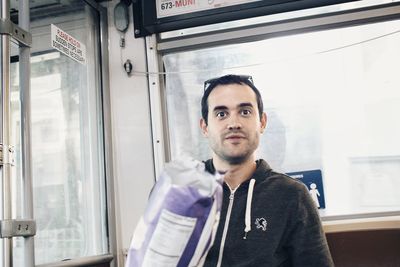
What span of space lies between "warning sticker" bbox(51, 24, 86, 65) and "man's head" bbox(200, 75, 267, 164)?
72cm

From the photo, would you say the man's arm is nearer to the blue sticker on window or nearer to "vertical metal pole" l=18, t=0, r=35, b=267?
the blue sticker on window

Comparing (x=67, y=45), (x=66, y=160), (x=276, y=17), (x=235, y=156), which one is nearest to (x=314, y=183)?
(x=235, y=156)

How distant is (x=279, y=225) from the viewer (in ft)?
4.83

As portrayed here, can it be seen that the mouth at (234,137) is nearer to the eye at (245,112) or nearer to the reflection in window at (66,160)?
the eye at (245,112)

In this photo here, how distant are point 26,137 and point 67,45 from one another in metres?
0.60

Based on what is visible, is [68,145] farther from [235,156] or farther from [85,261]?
[235,156]

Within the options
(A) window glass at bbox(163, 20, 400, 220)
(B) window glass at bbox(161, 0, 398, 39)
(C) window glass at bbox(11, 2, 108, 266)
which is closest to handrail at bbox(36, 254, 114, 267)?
(C) window glass at bbox(11, 2, 108, 266)

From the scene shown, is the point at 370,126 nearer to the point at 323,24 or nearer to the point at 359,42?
the point at 359,42

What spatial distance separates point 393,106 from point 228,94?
32.5 inches

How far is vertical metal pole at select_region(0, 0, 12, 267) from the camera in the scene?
1364 mm

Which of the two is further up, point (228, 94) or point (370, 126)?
point (228, 94)

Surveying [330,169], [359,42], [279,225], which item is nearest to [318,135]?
[330,169]

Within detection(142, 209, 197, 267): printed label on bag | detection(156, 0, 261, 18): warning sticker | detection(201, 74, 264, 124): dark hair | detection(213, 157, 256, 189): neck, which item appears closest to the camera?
detection(142, 209, 197, 267): printed label on bag

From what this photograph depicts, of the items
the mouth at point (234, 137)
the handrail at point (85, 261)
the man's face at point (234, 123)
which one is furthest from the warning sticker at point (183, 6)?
the handrail at point (85, 261)
